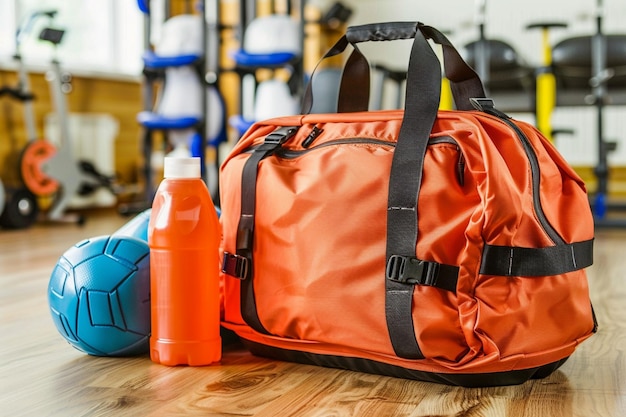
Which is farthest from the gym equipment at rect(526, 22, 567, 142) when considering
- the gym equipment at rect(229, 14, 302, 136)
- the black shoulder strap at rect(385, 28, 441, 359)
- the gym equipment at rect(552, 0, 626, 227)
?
the black shoulder strap at rect(385, 28, 441, 359)

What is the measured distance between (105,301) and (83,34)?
3941 mm

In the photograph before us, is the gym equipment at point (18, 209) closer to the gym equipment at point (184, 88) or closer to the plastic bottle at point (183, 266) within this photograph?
the gym equipment at point (184, 88)

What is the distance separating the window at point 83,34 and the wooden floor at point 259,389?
306 centimetres

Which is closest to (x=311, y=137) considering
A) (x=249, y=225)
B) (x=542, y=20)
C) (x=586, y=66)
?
(x=249, y=225)

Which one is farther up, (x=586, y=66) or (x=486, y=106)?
(x=586, y=66)

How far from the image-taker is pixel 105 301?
132 cm

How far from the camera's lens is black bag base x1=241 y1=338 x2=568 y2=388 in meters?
1.16

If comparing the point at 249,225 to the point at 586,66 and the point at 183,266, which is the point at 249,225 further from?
Result: the point at 586,66

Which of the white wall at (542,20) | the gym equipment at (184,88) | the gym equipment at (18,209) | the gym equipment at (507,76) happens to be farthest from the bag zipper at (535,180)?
the white wall at (542,20)

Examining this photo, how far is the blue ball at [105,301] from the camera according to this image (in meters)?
1.32

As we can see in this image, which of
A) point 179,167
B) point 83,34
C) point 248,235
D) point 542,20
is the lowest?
point 248,235

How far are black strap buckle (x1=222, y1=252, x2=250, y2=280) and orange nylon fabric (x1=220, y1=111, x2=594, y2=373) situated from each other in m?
0.02

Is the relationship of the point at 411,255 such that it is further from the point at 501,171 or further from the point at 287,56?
the point at 287,56

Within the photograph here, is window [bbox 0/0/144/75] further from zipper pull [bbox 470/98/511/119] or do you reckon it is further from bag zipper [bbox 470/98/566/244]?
bag zipper [bbox 470/98/566/244]
